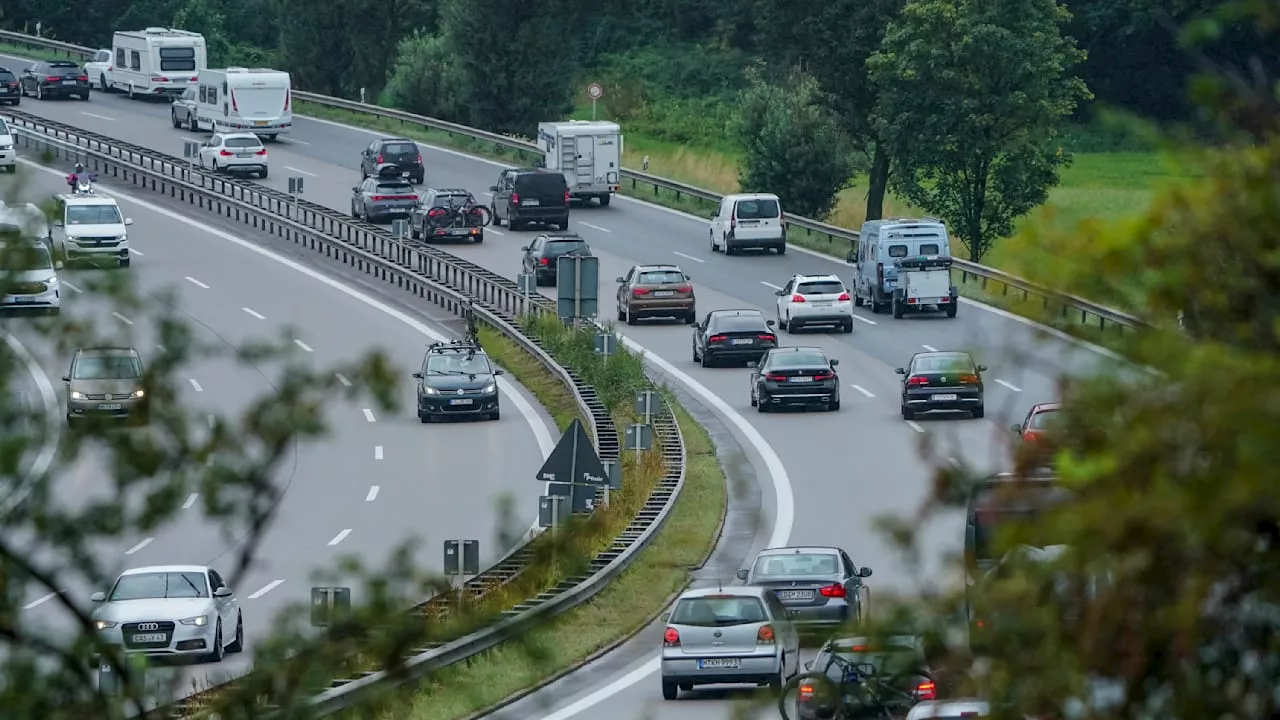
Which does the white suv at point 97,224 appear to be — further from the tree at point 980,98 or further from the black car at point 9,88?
the black car at point 9,88

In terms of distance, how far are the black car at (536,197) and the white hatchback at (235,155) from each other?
9.38 m

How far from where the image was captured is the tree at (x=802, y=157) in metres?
70.0

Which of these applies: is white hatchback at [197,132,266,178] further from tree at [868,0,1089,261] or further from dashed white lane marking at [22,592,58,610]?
dashed white lane marking at [22,592,58,610]

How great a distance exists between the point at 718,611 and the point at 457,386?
21.2m

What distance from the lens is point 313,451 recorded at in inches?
1649

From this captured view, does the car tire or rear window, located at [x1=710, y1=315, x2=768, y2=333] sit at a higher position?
the car tire

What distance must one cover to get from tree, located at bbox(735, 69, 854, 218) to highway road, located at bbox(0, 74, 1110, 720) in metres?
3.41

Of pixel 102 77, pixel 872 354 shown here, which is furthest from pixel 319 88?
pixel 872 354

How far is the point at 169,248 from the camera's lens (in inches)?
2372

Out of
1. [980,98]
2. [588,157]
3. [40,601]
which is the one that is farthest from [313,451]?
[588,157]

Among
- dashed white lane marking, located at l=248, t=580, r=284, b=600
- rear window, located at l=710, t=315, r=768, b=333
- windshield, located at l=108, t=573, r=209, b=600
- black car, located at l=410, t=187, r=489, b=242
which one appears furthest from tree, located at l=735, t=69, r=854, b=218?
windshield, located at l=108, t=573, r=209, b=600

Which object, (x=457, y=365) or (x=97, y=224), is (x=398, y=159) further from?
(x=457, y=365)

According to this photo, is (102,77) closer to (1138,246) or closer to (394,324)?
(394,324)

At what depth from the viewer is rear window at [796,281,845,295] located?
5038cm
